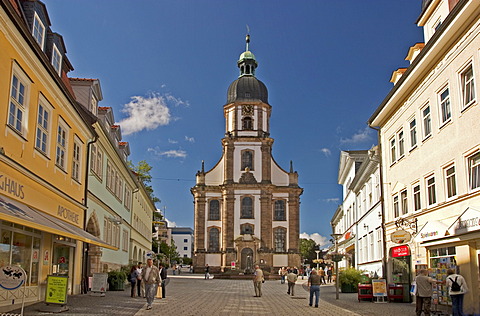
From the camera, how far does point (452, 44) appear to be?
670 inches

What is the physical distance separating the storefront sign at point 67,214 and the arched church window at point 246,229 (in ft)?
165

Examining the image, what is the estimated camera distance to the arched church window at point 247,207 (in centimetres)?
7200

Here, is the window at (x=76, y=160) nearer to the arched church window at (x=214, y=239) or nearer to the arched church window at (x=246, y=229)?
the arched church window at (x=246, y=229)

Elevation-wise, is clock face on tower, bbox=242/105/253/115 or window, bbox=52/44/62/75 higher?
clock face on tower, bbox=242/105/253/115

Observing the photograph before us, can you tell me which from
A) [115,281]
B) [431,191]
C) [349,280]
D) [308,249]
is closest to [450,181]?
[431,191]

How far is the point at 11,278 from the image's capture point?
444 inches

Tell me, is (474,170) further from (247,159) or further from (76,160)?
(247,159)

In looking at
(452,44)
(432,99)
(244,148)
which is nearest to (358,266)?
(432,99)

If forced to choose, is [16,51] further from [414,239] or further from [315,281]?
[414,239]

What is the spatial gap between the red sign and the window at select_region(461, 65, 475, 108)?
25.3 feet

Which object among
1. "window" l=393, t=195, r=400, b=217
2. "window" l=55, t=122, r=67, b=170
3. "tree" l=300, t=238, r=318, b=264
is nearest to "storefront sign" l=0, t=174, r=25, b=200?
"window" l=55, t=122, r=67, b=170

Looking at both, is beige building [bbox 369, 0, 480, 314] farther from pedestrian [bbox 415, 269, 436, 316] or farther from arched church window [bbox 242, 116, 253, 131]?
arched church window [bbox 242, 116, 253, 131]

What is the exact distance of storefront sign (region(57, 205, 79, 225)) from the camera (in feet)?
63.2

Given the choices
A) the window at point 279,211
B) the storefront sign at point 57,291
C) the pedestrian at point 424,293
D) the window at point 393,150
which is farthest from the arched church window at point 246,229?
the storefront sign at point 57,291
